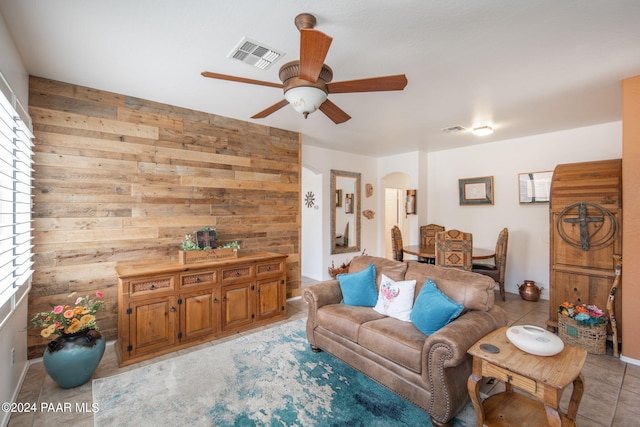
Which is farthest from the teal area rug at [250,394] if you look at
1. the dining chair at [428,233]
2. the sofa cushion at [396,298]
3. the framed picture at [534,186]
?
the framed picture at [534,186]

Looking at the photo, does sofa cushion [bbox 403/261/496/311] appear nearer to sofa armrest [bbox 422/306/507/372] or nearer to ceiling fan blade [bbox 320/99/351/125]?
sofa armrest [bbox 422/306/507/372]

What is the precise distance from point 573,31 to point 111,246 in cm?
444

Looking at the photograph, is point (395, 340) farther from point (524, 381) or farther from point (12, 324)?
point (12, 324)

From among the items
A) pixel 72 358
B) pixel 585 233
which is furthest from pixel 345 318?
pixel 585 233

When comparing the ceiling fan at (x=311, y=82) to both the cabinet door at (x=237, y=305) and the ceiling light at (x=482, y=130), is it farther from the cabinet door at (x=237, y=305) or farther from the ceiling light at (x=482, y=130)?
the ceiling light at (x=482, y=130)

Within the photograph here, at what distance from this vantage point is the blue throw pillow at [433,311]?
220 centimetres

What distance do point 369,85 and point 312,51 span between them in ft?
1.75

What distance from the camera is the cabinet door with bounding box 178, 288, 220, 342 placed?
3109 millimetres

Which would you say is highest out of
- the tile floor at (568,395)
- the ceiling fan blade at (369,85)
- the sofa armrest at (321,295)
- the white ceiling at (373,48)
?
the white ceiling at (373,48)

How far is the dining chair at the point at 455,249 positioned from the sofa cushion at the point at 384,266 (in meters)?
1.18

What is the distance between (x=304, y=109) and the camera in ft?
6.66

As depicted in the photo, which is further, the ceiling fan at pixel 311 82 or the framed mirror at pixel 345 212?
the framed mirror at pixel 345 212

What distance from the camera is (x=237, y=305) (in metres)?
3.49

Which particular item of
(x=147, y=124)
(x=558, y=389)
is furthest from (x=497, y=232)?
(x=147, y=124)
